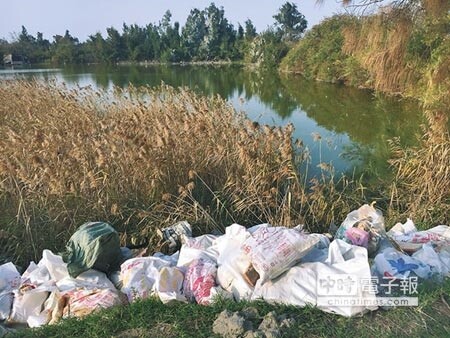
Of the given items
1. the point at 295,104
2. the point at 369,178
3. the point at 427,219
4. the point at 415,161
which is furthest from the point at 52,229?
the point at 295,104

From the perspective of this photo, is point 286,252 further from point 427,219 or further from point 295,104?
point 295,104

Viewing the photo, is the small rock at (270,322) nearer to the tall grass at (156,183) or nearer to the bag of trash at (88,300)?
the bag of trash at (88,300)

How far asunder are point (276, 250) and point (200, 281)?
0.41m

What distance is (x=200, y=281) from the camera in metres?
1.94

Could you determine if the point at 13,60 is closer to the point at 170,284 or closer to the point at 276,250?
the point at 170,284

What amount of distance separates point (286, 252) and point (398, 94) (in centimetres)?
1012

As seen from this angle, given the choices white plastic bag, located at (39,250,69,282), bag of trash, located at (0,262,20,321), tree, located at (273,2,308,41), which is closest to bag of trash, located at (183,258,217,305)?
white plastic bag, located at (39,250,69,282)

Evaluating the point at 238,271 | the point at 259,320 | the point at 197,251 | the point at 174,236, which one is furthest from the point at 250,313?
the point at 174,236

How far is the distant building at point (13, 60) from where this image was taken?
131 feet

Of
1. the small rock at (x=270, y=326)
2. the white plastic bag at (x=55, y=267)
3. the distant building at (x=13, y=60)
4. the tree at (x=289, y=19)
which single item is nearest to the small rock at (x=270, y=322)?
the small rock at (x=270, y=326)

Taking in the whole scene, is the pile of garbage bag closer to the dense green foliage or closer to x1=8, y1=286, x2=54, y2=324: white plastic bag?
x1=8, y1=286, x2=54, y2=324: white plastic bag

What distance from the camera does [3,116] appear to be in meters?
5.59

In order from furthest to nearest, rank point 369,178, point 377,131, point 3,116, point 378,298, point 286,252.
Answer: point 377,131
point 3,116
point 369,178
point 286,252
point 378,298

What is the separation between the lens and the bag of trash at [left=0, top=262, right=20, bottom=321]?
2.06 metres
